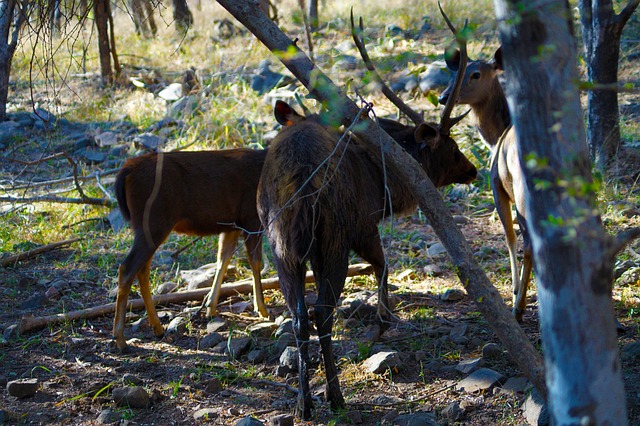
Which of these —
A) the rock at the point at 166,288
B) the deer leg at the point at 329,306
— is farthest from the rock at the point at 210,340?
the deer leg at the point at 329,306

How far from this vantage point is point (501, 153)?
6.24 m

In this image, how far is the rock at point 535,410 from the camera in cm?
398

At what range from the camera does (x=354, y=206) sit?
16.7 ft

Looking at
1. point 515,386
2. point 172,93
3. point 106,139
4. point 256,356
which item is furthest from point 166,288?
point 172,93

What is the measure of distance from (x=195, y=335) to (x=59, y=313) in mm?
1385

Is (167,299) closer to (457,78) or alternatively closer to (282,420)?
(282,420)

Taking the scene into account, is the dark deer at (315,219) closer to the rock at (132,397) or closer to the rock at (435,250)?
the rock at (132,397)

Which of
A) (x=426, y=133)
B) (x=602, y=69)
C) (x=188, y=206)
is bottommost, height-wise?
(x=188, y=206)

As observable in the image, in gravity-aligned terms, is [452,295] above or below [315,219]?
below

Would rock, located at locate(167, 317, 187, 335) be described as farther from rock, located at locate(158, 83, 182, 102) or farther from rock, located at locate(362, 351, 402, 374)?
rock, located at locate(158, 83, 182, 102)

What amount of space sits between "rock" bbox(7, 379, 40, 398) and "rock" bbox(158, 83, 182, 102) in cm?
796

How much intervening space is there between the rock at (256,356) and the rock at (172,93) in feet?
24.9

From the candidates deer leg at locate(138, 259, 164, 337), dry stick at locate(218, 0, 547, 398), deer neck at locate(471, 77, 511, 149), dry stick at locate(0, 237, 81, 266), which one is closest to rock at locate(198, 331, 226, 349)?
deer leg at locate(138, 259, 164, 337)

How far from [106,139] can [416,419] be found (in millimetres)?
8476
